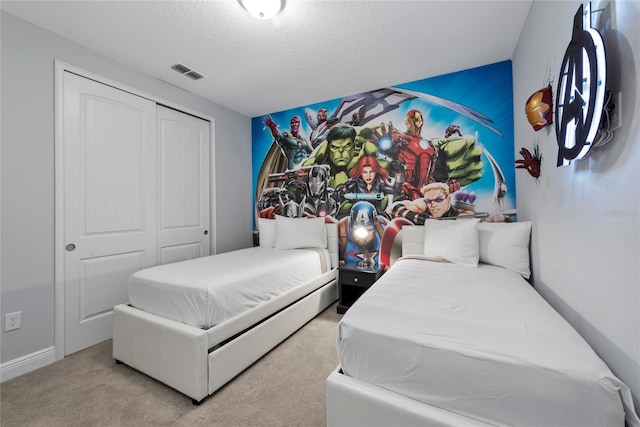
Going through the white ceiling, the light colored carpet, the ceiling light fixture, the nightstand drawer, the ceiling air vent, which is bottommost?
the light colored carpet

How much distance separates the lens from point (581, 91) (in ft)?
3.45

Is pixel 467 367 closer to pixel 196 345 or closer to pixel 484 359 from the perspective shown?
pixel 484 359

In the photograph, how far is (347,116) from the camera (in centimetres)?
332

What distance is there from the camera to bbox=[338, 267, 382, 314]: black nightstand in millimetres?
2727

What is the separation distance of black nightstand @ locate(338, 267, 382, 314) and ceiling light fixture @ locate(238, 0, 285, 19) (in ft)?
7.53

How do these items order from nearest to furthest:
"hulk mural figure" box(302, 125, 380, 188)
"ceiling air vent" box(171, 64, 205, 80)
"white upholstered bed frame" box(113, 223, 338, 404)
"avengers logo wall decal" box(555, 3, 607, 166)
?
1. "avengers logo wall decal" box(555, 3, 607, 166)
2. "white upholstered bed frame" box(113, 223, 338, 404)
3. "ceiling air vent" box(171, 64, 205, 80)
4. "hulk mural figure" box(302, 125, 380, 188)

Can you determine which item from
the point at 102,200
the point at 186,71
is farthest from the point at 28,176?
the point at 186,71

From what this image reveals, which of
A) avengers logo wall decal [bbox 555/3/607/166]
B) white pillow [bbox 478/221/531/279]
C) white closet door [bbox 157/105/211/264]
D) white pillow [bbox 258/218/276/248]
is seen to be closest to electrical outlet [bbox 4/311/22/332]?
white closet door [bbox 157/105/211/264]

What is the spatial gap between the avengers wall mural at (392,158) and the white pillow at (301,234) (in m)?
0.30

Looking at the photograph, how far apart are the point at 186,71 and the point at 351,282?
2739 mm

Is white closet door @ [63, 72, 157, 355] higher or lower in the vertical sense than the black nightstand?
higher

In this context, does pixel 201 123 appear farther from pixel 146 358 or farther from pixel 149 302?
pixel 146 358

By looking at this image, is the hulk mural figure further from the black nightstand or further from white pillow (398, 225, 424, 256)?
the black nightstand

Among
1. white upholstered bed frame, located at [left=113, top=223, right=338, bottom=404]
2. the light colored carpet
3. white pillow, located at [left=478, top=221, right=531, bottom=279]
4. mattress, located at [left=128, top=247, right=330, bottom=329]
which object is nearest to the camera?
the light colored carpet
